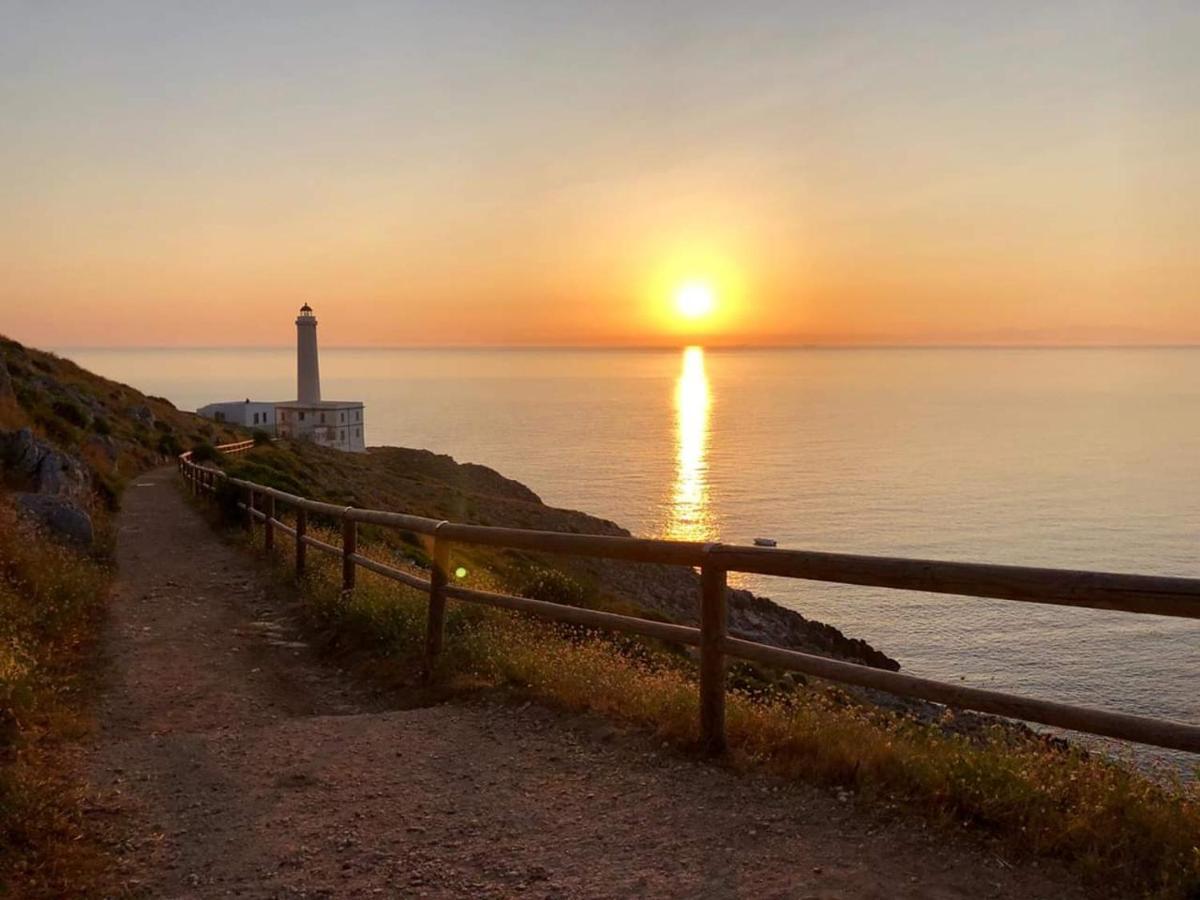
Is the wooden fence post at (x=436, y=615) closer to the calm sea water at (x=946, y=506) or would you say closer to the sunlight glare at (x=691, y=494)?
the calm sea water at (x=946, y=506)

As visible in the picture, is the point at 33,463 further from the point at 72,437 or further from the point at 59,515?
the point at 72,437

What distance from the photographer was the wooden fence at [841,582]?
408 cm

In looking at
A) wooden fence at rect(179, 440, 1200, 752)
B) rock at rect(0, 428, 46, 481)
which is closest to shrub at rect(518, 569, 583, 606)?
wooden fence at rect(179, 440, 1200, 752)

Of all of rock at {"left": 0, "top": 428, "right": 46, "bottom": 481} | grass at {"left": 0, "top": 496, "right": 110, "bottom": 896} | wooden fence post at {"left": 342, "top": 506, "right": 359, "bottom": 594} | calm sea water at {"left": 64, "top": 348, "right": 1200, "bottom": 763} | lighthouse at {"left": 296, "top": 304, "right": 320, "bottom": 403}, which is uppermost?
lighthouse at {"left": 296, "top": 304, "right": 320, "bottom": 403}

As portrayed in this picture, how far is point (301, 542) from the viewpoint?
13461 millimetres

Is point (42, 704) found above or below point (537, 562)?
above

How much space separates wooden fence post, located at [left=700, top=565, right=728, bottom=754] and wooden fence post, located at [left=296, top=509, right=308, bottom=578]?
8983 mm

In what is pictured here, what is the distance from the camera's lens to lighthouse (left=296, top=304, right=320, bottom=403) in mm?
103688

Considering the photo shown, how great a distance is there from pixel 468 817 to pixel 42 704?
4.04m

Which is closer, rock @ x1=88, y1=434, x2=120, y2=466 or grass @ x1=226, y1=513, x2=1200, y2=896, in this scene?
grass @ x1=226, y1=513, x2=1200, y2=896

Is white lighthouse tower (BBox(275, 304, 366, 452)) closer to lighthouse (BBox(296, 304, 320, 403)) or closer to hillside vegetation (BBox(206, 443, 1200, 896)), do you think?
lighthouse (BBox(296, 304, 320, 403))

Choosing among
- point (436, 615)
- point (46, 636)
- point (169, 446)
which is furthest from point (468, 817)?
point (169, 446)

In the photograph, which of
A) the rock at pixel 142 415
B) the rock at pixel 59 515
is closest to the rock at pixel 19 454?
the rock at pixel 59 515

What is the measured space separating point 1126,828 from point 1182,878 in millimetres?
420
